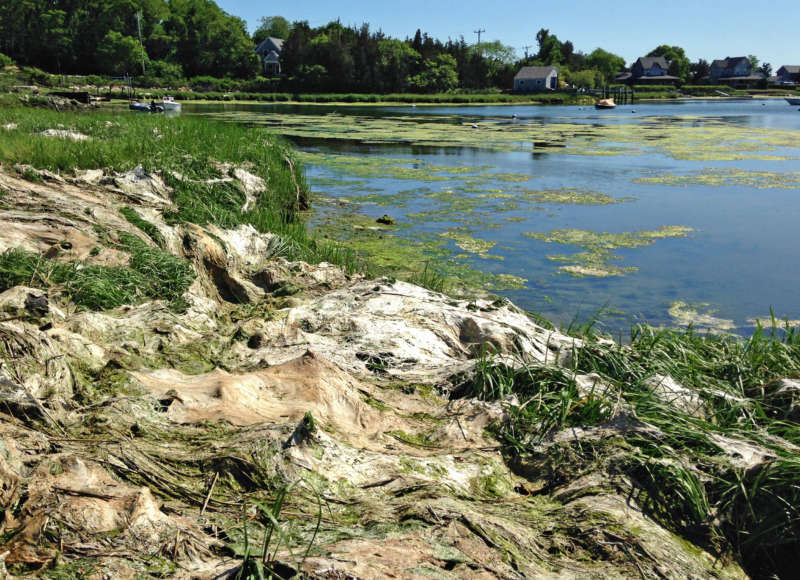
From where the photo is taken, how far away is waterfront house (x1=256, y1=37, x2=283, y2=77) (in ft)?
317

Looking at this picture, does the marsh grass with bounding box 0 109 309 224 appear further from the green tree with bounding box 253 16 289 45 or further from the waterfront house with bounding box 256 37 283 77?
the green tree with bounding box 253 16 289 45

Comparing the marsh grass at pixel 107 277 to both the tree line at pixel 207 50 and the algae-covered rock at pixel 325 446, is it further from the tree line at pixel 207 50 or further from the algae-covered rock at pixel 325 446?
the tree line at pixel 207 50

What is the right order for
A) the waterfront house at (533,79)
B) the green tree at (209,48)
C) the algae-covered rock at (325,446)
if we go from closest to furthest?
the algae-covered rock at (325,446)
the green tree at (209,48)
the waterfront house at (533,79)

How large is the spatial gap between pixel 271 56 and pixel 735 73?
98739mm

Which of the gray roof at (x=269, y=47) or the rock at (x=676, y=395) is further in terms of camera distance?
the gray roof at (x=269, y=47)

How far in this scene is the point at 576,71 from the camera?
11438 cm

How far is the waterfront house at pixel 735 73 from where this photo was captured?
399ft

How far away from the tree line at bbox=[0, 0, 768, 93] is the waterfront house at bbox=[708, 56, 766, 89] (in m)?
37.0

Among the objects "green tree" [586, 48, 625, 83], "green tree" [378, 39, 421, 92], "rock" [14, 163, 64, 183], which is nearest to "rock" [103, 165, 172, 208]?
"rock" [14, 163, 64, 183]

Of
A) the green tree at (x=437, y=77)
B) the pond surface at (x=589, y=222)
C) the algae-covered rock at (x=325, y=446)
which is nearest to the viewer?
the algae-covered rock at (x=325, y=446)

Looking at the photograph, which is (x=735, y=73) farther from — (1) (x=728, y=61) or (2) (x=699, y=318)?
(2) (x=699, y=318)

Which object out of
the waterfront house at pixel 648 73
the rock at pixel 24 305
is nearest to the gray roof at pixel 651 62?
the waterfront house at pixel 648 73

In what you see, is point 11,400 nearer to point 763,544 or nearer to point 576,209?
point 763,544

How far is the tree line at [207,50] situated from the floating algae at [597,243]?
70275 millimetres
